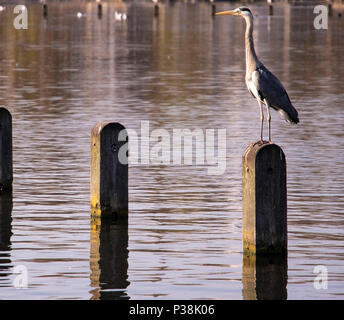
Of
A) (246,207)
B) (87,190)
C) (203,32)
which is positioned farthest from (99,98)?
(203,32)

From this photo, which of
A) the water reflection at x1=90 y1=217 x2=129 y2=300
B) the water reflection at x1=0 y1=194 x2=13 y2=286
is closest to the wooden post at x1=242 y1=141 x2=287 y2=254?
the water reflection at x1=90 y1=217 x2=129 y2=300

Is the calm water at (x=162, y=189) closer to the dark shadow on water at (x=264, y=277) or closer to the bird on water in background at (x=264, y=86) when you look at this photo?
the dark shadow on water at (x=264, y=277)

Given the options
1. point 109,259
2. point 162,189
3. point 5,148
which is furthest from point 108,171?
point 162,189

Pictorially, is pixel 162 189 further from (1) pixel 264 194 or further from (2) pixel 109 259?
(1) pixel 264 194

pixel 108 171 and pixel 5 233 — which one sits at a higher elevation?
pixel 108 171

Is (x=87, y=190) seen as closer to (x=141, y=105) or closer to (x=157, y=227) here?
(x=157, y=227)

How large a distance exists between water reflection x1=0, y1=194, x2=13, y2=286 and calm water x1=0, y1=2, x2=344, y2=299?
3 cm

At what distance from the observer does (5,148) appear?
1797 cm

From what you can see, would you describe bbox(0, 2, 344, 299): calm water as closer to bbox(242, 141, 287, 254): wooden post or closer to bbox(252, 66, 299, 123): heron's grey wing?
bbox(242, 141, 287, 254): wooden post

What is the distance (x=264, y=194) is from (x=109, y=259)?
2.45m

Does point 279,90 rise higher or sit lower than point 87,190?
higher

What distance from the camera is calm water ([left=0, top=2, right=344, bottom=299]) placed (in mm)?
13289
